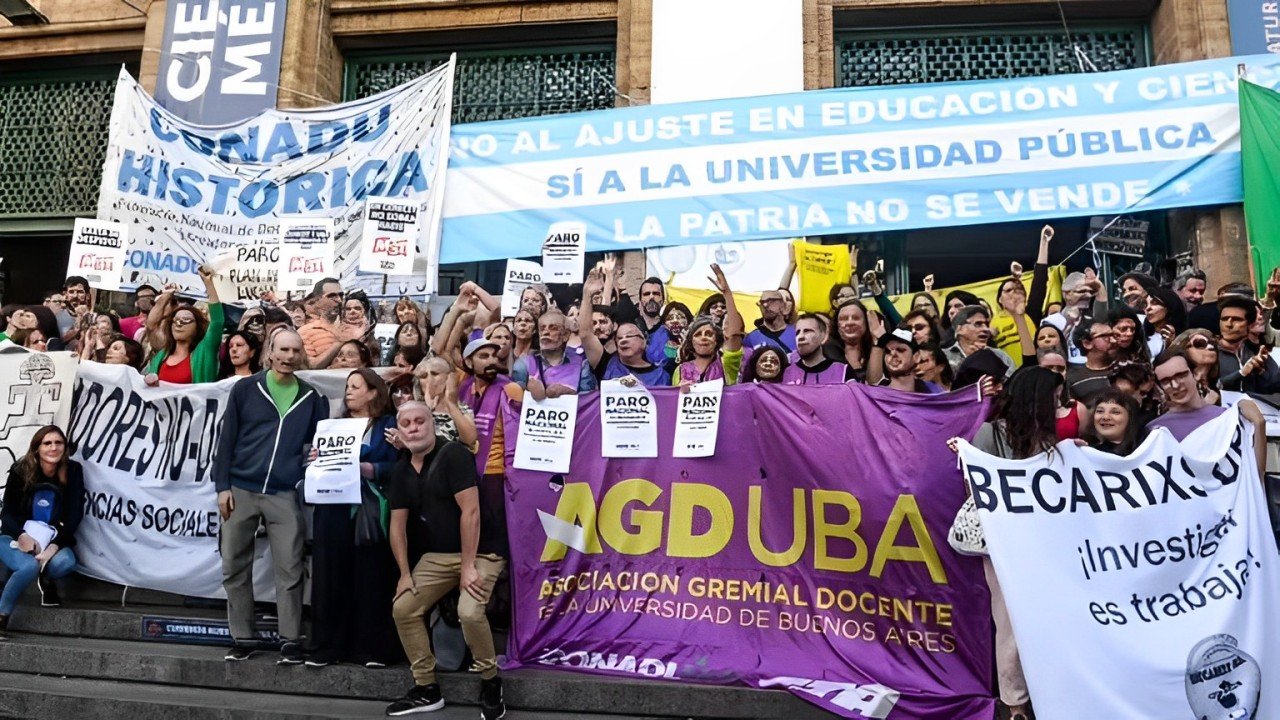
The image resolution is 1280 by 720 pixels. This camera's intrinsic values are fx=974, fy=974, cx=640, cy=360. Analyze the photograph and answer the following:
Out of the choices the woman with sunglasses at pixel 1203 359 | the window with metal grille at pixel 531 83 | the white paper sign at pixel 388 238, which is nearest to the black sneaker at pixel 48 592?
the white paper sign at pixel 388 238

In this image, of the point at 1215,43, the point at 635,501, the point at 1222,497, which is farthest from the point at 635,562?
the point at 1215,43

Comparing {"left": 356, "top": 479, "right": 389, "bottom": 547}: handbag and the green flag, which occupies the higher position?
the green flag

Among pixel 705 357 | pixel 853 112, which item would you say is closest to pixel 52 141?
pixel 853 112

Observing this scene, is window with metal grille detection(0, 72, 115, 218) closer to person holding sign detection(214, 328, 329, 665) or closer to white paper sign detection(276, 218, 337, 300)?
white paper sign detection(276, 218, 337, 300)

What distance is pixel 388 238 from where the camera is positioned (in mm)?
9109

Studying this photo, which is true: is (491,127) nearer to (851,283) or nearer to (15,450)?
(851,283)

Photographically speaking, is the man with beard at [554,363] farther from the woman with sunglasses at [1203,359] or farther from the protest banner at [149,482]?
the woman with sunglasses at [1203,359]

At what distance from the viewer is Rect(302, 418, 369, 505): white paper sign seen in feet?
18.7

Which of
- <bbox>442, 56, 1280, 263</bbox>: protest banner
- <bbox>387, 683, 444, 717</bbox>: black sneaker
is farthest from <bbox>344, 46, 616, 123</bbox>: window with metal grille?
<bbox>387, 683, 444, 717</bbox>: black sneaker

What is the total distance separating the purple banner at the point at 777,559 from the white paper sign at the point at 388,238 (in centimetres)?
382

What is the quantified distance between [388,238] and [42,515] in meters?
3.73

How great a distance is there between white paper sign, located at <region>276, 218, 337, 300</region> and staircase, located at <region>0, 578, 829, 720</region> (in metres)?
3.79

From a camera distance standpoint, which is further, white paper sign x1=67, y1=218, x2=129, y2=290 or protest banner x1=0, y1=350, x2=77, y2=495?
white paper sign x1=67, y1=218, x2=129, y2=290

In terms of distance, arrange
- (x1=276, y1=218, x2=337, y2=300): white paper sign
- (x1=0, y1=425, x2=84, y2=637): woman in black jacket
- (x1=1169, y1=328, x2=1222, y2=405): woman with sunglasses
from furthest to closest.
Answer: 1. (x1=276, y1=218, x2=337, y2=300): white paper sign
2. (x1=0, y1=425, x2=84, y2=637): woman in black jacket
3. (x1=1169, y1=328, x2=1222, y2=405): woman with sunglasses
